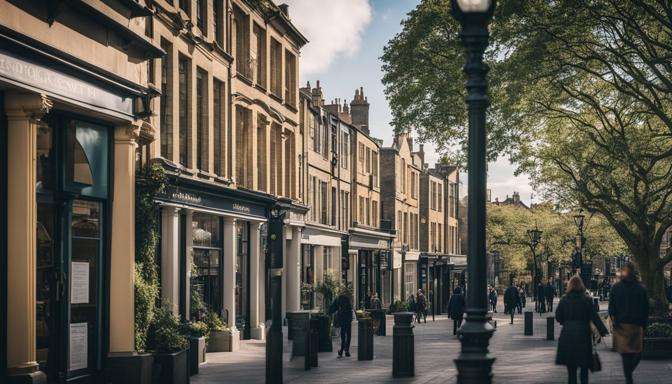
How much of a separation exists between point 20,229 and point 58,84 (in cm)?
226

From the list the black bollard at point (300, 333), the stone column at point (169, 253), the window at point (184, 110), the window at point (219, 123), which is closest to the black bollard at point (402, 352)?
the black bollard at point (300, 333)

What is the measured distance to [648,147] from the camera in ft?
102

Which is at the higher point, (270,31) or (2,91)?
(270,31)

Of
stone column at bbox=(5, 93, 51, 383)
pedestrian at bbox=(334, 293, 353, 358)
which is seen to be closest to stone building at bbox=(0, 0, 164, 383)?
stone column at bbox=(5, 93, 51, 383)

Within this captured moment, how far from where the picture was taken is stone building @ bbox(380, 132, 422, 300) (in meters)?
61.8

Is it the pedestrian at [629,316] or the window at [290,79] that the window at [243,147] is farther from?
the pedestrian at [629,316]

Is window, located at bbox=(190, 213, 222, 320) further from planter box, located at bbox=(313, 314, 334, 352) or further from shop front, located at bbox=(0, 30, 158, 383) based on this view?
shop front, located at bbox=(0, 30, 158, 383)

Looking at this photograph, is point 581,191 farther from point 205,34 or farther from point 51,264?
point 51,264

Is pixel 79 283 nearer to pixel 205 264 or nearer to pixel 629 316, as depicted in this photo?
pixel 629 316

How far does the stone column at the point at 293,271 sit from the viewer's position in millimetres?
37906

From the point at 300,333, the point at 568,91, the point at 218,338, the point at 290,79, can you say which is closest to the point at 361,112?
the point at 290,79

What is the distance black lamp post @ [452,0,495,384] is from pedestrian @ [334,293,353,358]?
1583 cm

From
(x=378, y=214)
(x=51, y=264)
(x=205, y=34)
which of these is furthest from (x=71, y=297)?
(x=378, y=214)

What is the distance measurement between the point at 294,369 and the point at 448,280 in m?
59.6
